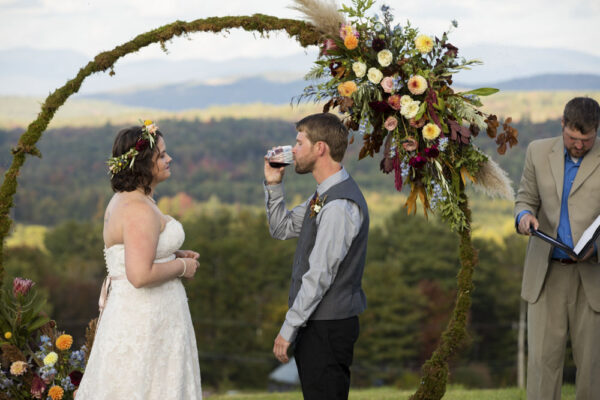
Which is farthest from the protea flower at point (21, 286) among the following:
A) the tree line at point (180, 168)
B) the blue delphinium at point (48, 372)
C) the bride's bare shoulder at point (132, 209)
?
the tree line at point (180, 168)

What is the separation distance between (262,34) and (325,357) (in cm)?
249

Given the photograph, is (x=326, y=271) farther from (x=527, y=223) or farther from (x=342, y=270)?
(x=527, y=223)

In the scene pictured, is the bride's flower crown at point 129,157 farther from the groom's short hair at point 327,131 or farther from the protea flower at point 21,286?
the protea flower at point 21,286

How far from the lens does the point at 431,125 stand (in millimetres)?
4750

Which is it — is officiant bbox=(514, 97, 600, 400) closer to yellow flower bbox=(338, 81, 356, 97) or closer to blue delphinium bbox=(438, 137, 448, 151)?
blue delphinium bbox=(438, 137, 448, 151)

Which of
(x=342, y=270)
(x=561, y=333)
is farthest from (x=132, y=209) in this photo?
(x=561, y=333)

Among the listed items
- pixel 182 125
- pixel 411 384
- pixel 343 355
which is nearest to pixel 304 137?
pixel 343 355

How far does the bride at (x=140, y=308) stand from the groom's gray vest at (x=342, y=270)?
0.69m

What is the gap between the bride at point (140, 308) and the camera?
165 inches

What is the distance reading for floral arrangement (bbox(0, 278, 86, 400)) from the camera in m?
5.54

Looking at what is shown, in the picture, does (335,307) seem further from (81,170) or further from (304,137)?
(81,170)

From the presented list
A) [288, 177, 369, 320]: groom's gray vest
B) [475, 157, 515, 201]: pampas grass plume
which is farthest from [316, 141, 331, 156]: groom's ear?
[475, 157, 515, 201]: pampas grass plume

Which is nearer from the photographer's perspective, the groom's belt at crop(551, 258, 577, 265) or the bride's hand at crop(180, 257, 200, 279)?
the bride's hand at crop(180, 257, 200, 279)

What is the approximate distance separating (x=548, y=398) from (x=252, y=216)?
80695 millimetres
